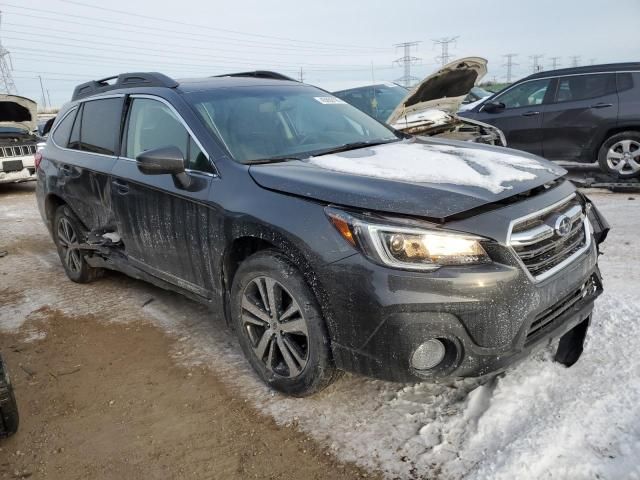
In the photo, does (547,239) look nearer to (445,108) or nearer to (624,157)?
(445,108)

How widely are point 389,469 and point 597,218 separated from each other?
189 cm

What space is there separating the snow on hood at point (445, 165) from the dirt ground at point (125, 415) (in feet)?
4.45

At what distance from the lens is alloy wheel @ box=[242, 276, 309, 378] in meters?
2.72

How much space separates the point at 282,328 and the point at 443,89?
6.10 metres

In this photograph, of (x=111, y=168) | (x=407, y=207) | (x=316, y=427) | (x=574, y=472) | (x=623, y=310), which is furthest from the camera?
(x=111, y=168)

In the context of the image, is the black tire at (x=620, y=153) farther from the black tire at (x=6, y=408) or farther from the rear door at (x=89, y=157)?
the black tire at (x=6, y=408)

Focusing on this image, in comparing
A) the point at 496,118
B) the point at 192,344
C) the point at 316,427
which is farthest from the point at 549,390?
the point at 496,118

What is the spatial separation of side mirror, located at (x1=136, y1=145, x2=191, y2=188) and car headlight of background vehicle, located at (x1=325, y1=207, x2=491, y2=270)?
51.0 inches

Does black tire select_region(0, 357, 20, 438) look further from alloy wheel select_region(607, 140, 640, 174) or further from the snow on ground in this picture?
alloy wheel select_region(607, 140, 640, 174)

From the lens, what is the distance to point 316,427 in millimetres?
2660

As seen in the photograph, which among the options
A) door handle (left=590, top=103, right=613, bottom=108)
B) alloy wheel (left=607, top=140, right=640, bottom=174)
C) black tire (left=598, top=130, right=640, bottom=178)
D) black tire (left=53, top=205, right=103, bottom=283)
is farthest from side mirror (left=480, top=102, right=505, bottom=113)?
black tire (left=53, top=205, right=103, bottom=283)

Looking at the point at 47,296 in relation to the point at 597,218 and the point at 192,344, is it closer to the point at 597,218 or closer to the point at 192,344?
the point at 192,344

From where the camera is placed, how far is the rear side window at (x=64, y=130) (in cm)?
483

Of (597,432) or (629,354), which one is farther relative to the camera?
(629,354)
